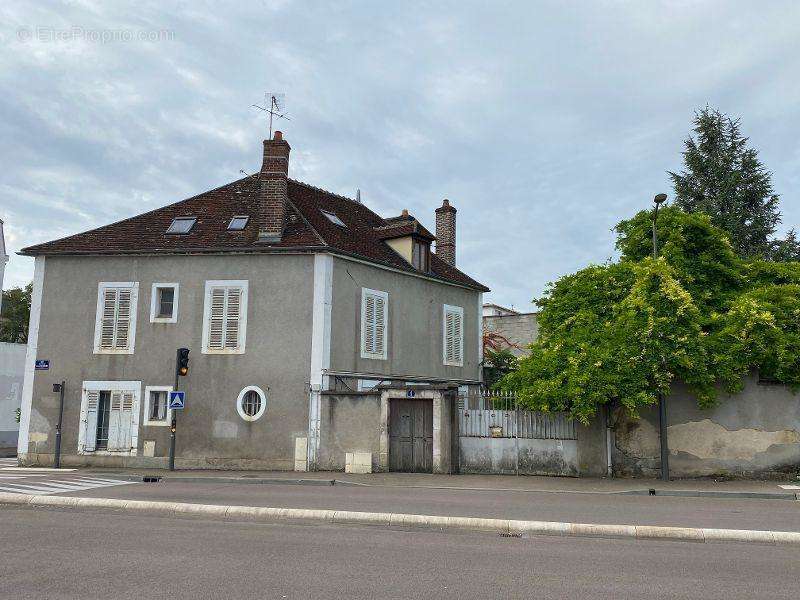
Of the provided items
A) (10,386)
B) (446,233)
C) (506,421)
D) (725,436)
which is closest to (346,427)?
(506,421)

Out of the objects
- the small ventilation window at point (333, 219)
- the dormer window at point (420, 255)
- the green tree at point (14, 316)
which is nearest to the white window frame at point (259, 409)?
the small ventilation window at point (333, 219)

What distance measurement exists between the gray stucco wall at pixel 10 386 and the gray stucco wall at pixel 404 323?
22255 millimetres

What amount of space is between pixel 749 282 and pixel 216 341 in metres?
15.8

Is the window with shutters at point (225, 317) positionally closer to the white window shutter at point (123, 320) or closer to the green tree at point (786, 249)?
the white window shutter at point (123, 320)

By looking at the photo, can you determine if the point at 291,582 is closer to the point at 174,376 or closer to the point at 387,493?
the point at 387,493

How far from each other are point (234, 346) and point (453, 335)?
8257mm

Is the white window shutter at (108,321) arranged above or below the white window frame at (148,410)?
above

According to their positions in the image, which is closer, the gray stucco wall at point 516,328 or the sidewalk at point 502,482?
the sidewalk at point 502,482

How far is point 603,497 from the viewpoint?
14383 millimetres

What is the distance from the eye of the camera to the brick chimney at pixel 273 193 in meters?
20.8

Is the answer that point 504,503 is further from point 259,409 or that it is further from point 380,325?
Result: point 380,325

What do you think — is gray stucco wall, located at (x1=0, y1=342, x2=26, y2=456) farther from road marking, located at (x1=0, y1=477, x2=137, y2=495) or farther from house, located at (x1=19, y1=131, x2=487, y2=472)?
road marking, located at (x1=0, y1=477, x2=137, y2=495)

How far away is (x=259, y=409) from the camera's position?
65.5 feet

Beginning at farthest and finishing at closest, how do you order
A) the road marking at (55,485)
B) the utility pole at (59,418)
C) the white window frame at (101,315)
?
the white window frame at (101,315) < the utility pole at (59,418) < the road marking at (55,485)
